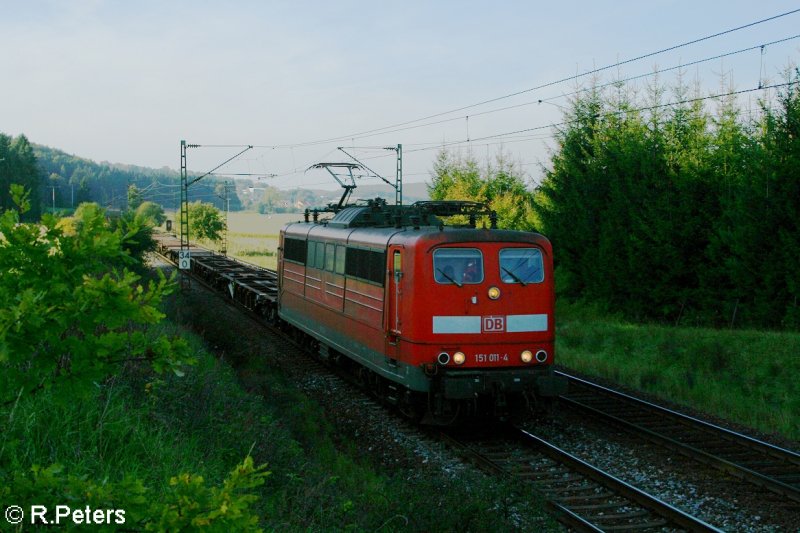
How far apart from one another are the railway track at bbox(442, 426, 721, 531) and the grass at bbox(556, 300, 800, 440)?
386 centimetres

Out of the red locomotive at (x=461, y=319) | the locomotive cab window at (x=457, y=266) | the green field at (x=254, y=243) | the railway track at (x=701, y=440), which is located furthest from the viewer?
the green field at (x=254, y=243)

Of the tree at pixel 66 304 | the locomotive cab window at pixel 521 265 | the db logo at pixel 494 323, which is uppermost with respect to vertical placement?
the tree at pixel 66 304

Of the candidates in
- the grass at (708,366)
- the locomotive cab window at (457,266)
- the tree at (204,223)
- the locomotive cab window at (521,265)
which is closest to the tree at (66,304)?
the locomotive cab window at (457,266)

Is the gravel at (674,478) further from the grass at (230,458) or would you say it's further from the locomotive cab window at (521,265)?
the locomotive cab window at (521,265)

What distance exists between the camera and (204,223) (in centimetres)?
6738

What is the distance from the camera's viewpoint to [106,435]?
6.88 m

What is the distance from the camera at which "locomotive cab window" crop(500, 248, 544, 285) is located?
11.3m

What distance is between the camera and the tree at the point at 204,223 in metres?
66.8

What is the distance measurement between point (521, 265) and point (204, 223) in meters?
59.1

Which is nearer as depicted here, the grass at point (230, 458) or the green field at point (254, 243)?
the grass at point (230, 458)

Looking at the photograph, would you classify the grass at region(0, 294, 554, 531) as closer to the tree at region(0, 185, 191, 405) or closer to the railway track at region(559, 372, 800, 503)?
the tree at region(0, 185, 191, 405)

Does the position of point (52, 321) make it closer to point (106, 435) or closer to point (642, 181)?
point (106, 435)

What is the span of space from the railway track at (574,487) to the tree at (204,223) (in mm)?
57609

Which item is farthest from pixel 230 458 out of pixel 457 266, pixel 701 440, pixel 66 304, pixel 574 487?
pixel 701 440
